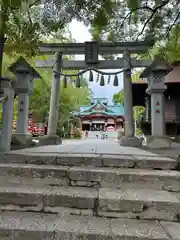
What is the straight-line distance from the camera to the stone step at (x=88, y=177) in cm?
234

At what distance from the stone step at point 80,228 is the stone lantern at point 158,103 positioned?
12.3 ft

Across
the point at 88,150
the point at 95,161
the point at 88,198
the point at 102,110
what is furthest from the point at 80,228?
the point at 102,110

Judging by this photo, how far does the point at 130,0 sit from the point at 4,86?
2.43 meters

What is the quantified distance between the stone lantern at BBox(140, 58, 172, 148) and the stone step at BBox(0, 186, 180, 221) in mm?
3354

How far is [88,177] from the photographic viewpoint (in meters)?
2.42

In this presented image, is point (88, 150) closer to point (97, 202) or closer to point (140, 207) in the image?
point (97, 202)

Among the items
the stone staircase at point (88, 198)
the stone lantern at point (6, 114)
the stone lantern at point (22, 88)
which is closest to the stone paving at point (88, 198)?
the stone staircase at point (88, 198)

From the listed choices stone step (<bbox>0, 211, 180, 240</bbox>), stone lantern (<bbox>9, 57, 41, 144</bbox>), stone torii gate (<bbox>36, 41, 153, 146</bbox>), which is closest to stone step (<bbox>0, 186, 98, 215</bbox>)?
stone step (<bbox>0, 211, 180, 240</bbox>)

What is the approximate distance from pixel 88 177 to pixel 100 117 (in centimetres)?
2821

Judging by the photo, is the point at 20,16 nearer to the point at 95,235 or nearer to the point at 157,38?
the point at 95,235

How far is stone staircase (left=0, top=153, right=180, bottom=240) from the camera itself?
1684 millimetres

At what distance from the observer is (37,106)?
15367 millimetres

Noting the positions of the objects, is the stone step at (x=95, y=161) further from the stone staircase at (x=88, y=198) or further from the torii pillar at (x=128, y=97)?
the torii pillar at (x=128, y=97)

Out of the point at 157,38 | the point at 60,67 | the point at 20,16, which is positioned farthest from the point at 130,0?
the point at 60,67
